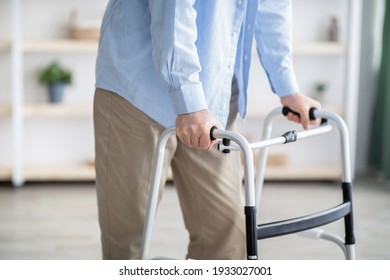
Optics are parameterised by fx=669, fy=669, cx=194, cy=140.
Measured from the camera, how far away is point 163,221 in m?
3.05

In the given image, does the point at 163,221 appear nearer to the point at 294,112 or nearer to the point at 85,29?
the point at 85,29

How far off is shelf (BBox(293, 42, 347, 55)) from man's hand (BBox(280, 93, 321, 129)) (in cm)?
225

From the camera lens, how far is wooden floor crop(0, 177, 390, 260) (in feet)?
8.60

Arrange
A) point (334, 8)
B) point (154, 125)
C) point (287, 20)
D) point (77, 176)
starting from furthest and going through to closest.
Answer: point (334, 8)
point (77, 176)
point (287, 20)
point (154, 125)

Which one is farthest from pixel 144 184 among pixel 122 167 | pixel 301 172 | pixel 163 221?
pixel 301 172

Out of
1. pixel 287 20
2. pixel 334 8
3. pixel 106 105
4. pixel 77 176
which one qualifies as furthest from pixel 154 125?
pixel 334 8

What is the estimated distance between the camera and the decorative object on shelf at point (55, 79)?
3.75 metres

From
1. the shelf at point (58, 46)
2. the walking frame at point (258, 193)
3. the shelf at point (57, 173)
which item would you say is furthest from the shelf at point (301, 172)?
the walking frame at point (258, 193)

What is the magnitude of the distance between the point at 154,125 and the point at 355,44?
2.58m

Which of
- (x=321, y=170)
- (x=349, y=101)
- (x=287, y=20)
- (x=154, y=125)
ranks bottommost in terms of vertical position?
(x=321, y=170)

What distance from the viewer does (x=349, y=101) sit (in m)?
3.82

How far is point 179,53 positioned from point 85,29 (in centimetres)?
259

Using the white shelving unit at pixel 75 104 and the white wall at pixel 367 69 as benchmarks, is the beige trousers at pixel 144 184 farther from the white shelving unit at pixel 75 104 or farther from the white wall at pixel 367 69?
the white wall at pixel 367 69
